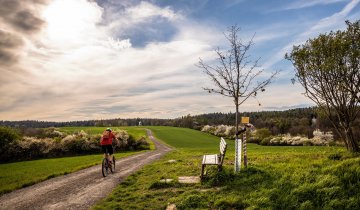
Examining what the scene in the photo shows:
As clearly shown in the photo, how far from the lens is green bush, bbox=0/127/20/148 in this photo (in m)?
45.2

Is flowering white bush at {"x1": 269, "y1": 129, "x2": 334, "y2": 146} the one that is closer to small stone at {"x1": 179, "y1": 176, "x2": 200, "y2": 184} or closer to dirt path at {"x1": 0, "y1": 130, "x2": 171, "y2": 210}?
small stone at {"x1": 179, "y1": 176, "x2": 200, "y2": 184}

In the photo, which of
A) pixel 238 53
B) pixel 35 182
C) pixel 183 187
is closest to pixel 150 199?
pixel 183 187

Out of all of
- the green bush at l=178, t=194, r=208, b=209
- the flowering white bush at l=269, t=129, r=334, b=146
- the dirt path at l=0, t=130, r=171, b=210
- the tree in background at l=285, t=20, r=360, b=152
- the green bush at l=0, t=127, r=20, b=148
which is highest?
the tree in background at l=285, t=20, r=360, b=152

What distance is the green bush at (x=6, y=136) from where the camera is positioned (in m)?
45.2

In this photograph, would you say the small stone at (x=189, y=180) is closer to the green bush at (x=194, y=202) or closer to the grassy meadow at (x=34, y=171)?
the green bush at (x=194, y=202)

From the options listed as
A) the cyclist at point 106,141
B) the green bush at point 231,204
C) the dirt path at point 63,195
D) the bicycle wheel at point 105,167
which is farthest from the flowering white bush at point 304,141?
the green bush at point 231,204

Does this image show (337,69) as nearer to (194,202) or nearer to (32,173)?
(194,202)

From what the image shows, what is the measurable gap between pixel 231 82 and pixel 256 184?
17.8 feet

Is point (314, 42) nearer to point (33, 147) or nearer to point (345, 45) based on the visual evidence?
point (345, 45)

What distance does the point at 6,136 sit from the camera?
151ft

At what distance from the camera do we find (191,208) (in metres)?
8.70

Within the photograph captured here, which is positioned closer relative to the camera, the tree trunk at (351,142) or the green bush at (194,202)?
the green bush at (194,202)

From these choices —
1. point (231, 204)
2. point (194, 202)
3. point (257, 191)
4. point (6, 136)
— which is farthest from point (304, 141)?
point (194, 202)

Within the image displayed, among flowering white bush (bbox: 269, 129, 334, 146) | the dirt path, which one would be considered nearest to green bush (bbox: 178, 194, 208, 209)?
the dirt path
